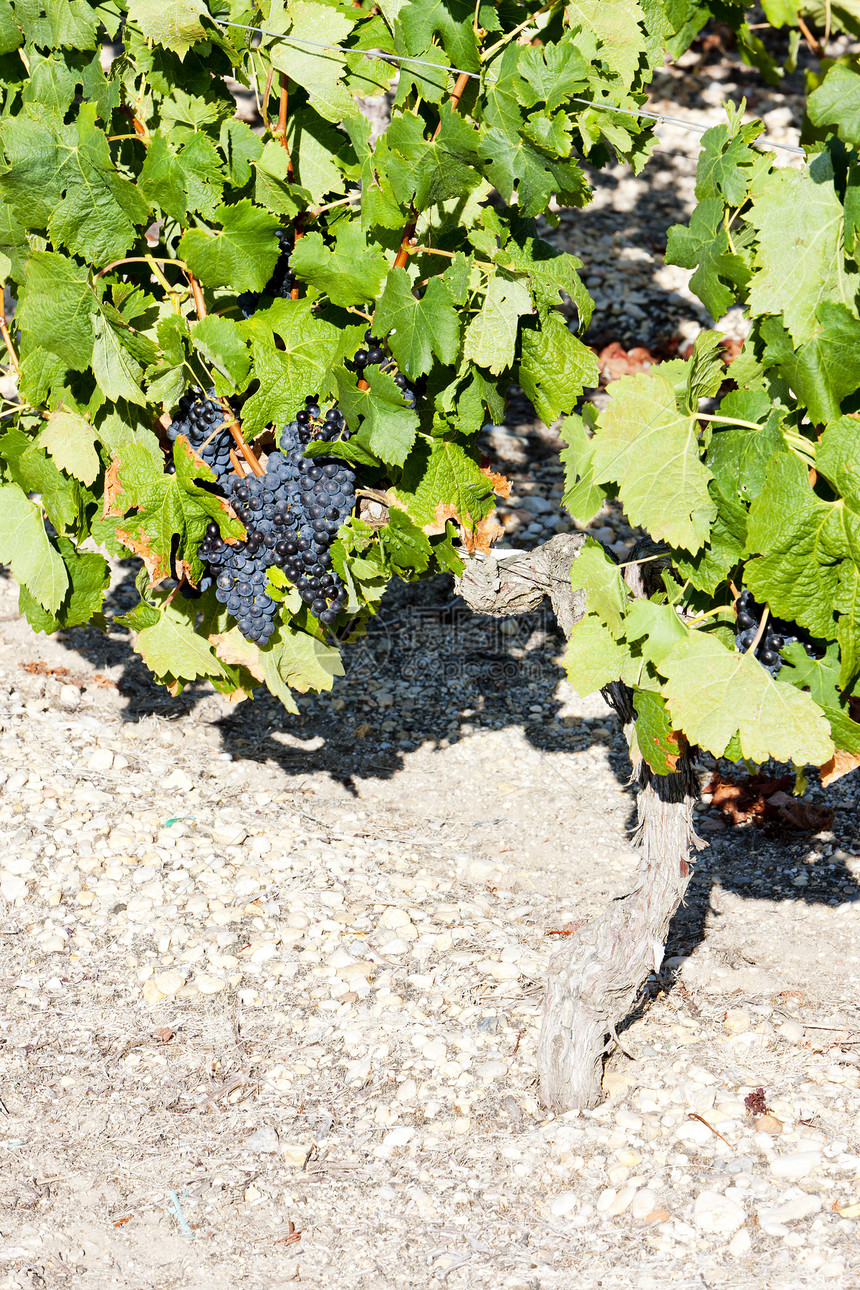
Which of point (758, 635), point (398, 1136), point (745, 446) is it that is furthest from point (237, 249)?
point (398, 1136)

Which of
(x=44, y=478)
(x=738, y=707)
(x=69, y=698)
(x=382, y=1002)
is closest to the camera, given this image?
(x=738, y=707)

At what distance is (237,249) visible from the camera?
8.20ft

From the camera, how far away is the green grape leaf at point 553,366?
8.80ft

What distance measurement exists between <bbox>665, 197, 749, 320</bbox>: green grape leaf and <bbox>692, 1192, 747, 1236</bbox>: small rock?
192 cm

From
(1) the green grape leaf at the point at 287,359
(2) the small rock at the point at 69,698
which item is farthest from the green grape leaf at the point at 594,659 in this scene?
(2) the small rock at the point at 69,698

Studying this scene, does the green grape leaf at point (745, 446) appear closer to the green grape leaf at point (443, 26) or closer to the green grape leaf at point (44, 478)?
the green grape leaf at point (443, 26)

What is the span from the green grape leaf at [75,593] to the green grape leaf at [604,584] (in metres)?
1.31

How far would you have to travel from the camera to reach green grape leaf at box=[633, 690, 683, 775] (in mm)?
2418

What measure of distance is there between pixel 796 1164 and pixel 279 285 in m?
2.37

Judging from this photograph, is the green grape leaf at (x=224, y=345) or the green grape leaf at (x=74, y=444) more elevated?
the green grape leaf at (x=224, y=345)

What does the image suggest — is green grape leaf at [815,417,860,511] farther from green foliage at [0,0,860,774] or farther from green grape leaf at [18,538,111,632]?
green grape leaf at [18,538,111,632]

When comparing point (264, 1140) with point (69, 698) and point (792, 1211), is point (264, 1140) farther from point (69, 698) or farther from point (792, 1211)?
point (69, 698)

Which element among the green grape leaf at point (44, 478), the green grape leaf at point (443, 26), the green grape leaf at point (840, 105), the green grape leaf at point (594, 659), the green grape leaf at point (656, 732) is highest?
the green grape leaf at point (840, 105)

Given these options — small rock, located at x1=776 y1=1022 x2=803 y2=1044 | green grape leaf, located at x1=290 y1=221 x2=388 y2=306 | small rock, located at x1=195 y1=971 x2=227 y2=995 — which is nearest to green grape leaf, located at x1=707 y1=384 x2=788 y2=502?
green grape leaf, located at x1=290 y1=221 x2=388 y2=306
